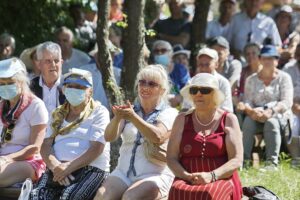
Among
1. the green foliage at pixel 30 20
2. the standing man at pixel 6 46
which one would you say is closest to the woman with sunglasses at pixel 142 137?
the standing man at pixel 6 46

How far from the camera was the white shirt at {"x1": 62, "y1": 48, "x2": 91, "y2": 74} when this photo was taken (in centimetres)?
1080

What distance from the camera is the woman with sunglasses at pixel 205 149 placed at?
6.15 metres

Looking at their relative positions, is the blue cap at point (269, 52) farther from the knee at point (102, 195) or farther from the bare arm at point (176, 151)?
the knee at point (102, 195)

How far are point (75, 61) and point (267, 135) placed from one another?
3.12 metres

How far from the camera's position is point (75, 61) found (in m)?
10.9

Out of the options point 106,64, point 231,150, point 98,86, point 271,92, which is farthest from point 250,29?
point 231,150

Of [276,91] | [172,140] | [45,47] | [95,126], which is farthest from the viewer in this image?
[276,91]

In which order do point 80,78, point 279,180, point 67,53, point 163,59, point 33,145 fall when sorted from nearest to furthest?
point 80,78 → point 33,145 → point 279,180 → point 163,59 → point 67,53

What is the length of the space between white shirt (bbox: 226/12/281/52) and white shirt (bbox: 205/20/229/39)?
14 cm

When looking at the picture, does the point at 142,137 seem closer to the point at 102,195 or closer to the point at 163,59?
the point at 102,195

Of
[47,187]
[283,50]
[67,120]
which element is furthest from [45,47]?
[283,50]

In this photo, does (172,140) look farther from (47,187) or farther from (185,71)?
(185,71)

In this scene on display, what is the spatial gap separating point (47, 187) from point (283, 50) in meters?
6.00

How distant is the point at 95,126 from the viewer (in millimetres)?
6957
